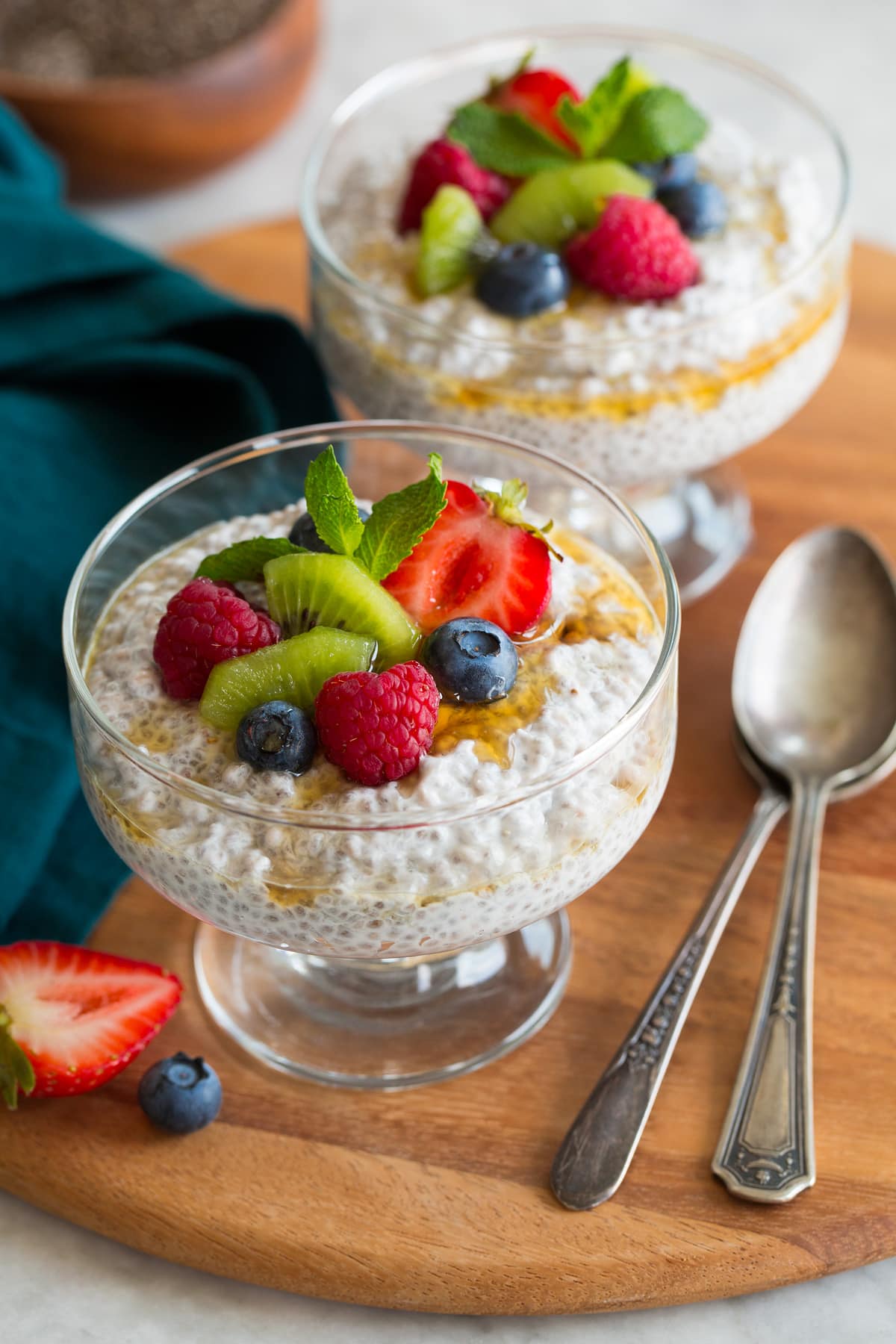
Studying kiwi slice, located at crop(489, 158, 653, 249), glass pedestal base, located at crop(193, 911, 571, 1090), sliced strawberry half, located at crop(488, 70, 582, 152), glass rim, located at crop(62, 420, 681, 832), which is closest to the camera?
glass rim, located at crop(62, 420, 681, 832)

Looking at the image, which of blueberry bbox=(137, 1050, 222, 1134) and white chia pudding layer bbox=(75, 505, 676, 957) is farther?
blueberry bbox=(137, 1050, 222, 1134)

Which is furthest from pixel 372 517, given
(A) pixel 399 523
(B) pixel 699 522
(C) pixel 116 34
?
(C) pixel 116 34

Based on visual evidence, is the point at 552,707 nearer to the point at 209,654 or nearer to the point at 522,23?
the point at 209,654

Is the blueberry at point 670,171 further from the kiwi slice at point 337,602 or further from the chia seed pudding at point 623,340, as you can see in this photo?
the kiwi slice at point 337,602

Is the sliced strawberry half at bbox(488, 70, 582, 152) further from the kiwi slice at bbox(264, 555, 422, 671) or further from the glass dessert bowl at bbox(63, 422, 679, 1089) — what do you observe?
the kiwi slice at bbox(264, 555, 422, 671)

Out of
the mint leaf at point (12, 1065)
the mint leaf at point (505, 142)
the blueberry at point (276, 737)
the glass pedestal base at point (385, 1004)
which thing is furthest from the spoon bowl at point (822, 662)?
the mint leaf at point (12, 1065)

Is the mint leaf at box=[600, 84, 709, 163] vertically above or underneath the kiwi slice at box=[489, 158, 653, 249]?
above

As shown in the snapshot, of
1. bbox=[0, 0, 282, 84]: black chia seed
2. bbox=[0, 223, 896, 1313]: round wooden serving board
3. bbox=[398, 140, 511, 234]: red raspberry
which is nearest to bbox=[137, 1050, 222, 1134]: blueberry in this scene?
bbox=[0, 223, 896, 1313]: round wooden serving board
